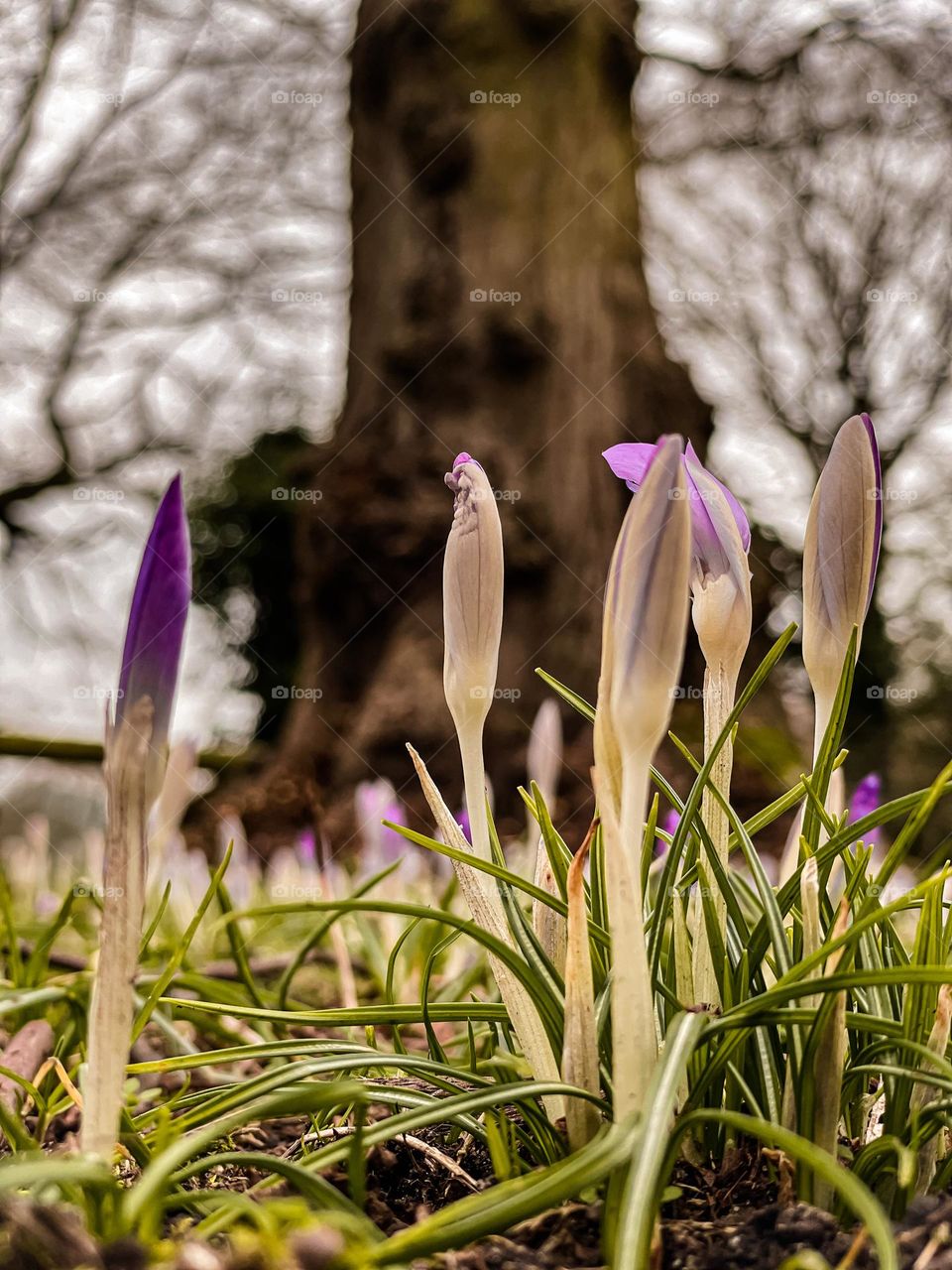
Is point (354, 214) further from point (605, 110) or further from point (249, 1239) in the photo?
point (249, 1239)

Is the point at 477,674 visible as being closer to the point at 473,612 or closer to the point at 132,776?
the point at 473,612

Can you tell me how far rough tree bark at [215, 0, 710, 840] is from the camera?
387cm

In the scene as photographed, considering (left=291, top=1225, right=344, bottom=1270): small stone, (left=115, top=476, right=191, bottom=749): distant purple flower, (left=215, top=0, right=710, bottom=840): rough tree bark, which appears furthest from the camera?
(left=215, top=0, right=710, bottom=840): rough tree bark

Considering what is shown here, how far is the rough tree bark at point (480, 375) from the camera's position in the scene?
3.87 meters

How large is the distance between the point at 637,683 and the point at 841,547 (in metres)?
0.20

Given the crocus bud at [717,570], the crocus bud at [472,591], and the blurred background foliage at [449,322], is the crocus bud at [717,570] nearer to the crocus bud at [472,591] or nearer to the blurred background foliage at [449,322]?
the crocus bud at [472,591]

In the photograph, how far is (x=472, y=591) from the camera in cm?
73

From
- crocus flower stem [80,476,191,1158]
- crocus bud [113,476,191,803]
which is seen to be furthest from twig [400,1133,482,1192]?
crocus bud [113,476,191,803]

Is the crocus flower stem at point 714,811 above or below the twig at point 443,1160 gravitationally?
above

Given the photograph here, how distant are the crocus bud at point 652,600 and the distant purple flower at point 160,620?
0.23m

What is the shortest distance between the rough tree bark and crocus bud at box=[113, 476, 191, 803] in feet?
10.3

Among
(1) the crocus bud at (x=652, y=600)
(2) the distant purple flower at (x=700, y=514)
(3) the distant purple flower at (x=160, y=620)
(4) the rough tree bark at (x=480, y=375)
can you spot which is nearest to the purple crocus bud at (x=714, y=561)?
(2) the distant purple flower at (x=700, y=514)

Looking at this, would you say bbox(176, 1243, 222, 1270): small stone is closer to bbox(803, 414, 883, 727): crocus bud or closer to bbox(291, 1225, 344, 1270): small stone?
bbox(291, 1225, 344, 1270): small stone

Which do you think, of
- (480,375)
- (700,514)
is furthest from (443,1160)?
(480,375)
